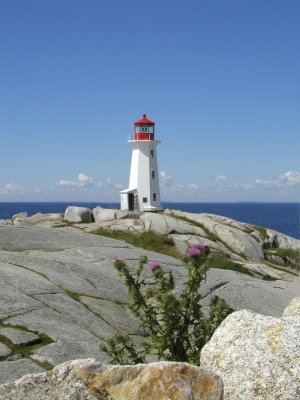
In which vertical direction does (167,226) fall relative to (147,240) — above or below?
above

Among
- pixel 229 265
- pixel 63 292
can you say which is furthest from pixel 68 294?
pixel 229 265

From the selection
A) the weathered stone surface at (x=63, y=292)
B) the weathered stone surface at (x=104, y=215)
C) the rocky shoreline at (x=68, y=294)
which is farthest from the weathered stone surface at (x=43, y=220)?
the weathered stone surface at (x=63, y=292)

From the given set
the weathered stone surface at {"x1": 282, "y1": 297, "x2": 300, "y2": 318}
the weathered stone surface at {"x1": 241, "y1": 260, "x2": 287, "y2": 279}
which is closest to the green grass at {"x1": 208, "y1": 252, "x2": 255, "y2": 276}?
the weathered stone surface at {"x1": 241, "y1": 260, "x2": 287, "y2": 279}

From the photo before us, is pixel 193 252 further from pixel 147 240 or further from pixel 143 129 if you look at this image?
pixel 143 129

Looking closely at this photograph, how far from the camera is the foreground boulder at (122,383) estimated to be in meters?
5.59

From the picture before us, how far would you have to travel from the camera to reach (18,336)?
49.6 feet

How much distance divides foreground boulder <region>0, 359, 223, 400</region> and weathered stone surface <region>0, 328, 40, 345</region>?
31.2 ft

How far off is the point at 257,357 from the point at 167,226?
4005 centimetres

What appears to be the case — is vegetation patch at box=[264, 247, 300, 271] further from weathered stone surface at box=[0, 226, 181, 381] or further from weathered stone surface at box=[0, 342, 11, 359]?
weathered stone surface at box=[0, 342, 11, 359]

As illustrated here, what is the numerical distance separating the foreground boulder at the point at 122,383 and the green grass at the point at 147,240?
3537 centimetres

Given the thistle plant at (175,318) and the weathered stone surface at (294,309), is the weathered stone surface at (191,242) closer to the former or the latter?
the thistle plant at (175,318)

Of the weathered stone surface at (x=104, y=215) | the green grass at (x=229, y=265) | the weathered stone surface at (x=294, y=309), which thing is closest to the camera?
the weathered stone surface at (x=294, y=309)

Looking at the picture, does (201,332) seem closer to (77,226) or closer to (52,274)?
(52,274)

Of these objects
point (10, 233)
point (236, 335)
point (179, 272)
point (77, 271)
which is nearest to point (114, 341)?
point (236, 335)
